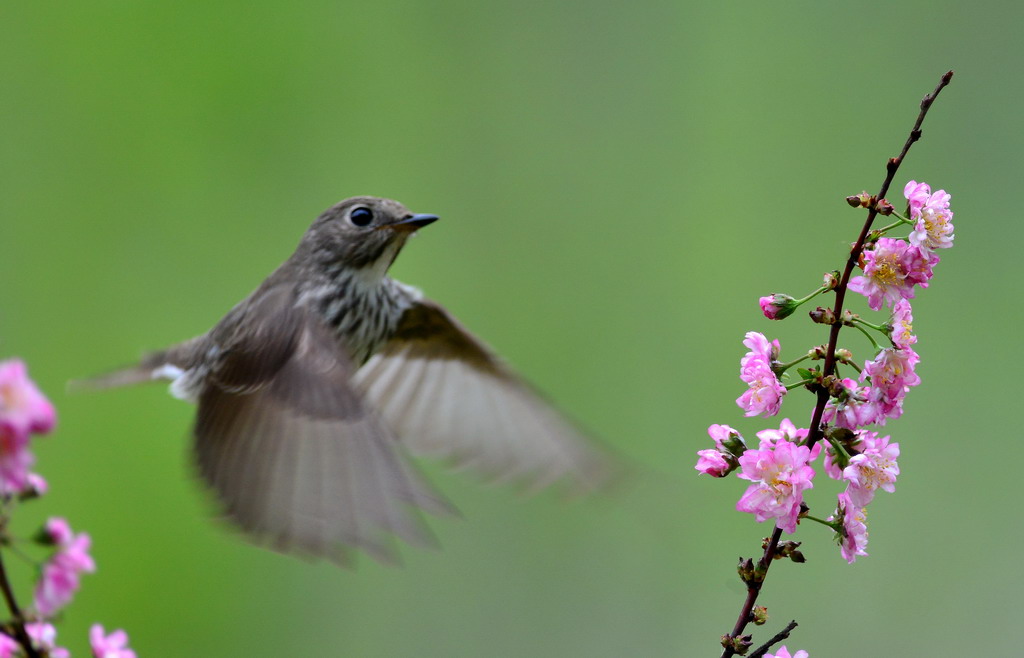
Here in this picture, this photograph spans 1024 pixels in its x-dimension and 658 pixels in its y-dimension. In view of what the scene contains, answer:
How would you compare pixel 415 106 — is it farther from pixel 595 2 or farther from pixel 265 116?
pixel 595 2

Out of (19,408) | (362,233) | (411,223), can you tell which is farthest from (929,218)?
(362,233)

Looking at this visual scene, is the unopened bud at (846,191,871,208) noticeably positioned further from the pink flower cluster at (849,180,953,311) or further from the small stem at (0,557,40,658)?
the small stem at (0,557,40,658)

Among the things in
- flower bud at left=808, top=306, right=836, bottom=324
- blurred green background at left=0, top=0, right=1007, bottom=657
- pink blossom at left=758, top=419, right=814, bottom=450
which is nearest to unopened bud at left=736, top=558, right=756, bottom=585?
pink blossom at left=758, top=419, right=814, bottom=450

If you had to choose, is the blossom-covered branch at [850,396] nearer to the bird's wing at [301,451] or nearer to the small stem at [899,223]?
the small stem at [899,223]

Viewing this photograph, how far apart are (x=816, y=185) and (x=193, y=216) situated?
6.33ft

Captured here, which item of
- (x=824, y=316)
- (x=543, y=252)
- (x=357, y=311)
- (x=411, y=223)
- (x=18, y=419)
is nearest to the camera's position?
(x=18, y=419)

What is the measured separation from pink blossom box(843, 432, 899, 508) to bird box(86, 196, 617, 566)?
1.33 ft

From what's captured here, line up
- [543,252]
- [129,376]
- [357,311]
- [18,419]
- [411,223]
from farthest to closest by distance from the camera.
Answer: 1. [543,252]
2. [129,376]
3. [357,311]
4. [411,223]
5. [18,419]

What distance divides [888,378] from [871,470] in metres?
0.08

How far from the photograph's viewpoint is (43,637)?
0.79 m

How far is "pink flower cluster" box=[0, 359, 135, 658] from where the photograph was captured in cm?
64

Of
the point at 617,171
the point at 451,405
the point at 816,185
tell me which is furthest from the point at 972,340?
the point at 451,405

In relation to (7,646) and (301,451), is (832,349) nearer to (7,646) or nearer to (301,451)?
(7,646)

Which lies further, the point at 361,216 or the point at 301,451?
the point at 361,216
